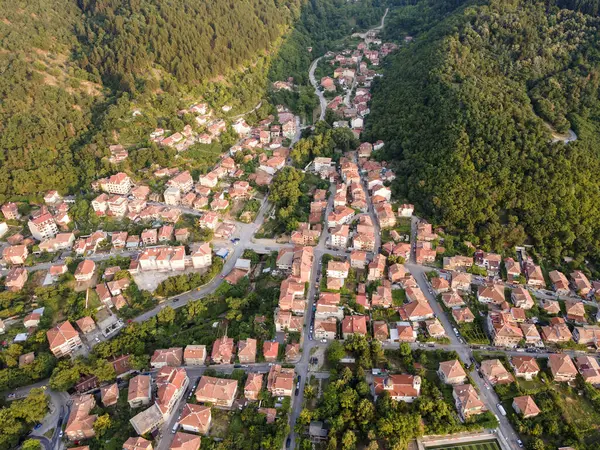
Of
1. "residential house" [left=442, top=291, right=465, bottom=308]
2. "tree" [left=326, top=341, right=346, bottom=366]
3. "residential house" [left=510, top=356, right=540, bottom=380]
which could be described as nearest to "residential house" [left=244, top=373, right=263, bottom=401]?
"tree" [left=326, top=341, right=346, bottom=366]

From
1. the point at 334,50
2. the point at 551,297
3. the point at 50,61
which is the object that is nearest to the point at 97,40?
the point at 50,61

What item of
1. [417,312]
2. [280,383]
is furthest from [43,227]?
[417,312]

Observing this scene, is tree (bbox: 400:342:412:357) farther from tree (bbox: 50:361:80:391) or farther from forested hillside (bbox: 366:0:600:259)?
tree (bbox: 50:361:80:391)

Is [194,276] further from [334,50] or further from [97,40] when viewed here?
[334,50]

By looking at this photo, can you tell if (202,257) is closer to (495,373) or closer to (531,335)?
(495,373)

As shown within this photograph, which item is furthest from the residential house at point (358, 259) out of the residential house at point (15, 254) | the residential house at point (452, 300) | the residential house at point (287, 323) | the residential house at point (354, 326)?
the residential house at point (15, 254)

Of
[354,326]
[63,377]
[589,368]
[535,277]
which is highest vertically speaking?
[63,377]
